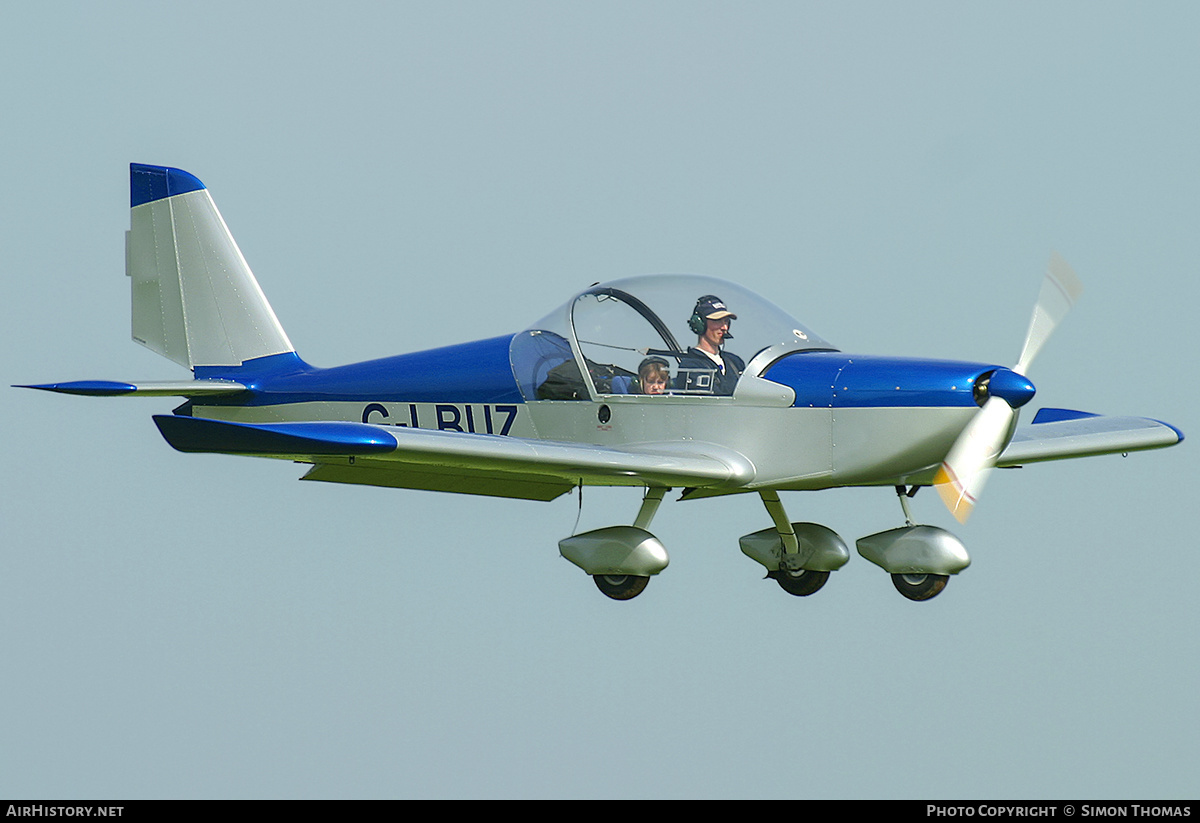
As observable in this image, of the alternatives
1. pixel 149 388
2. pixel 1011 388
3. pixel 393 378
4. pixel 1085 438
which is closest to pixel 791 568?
pixel 1085 438

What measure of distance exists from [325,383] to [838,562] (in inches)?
→ 196

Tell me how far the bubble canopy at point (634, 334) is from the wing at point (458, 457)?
67 cm

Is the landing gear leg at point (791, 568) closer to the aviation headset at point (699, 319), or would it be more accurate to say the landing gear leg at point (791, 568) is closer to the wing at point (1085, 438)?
the aviation headset at point (699, 319)

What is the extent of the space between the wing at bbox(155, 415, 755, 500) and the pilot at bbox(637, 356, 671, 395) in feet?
1.45

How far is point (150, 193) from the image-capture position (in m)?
15.5

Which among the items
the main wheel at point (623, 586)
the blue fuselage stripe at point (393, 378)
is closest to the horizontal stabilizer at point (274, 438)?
the blue fuselage stripe at point (393, 378)

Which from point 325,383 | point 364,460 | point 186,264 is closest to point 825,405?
point 364,460

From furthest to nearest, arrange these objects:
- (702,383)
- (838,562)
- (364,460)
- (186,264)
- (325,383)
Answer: (186,264)
(325,383)
(838,562)
(702,383)
(364,460)

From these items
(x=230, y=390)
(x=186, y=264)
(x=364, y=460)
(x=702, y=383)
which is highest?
(x=186, y=264)

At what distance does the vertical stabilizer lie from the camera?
1501 cm

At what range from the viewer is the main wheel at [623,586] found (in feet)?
40.4

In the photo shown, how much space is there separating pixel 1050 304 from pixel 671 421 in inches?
122

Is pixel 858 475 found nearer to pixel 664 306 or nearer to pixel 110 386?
pixel 664 306

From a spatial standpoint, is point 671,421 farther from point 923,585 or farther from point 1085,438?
point 1085,438
